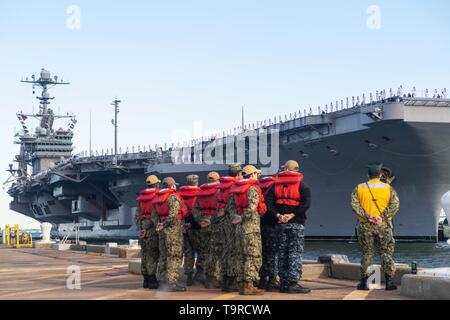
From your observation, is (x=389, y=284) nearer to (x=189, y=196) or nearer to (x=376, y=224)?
(x=376, y=224)

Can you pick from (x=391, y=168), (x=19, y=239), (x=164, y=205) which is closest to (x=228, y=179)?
(x=164, y=205)

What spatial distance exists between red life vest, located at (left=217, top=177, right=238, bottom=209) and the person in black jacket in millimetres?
630

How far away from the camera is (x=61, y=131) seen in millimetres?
79938

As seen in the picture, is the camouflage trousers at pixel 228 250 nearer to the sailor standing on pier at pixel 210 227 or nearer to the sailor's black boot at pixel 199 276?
the sailor standing on pier at pixel 210 227

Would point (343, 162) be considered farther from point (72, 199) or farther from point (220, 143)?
point (72, 199)

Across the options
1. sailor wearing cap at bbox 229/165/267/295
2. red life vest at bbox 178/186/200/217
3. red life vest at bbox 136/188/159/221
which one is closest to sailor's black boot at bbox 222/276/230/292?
sailor wearing cap at bbox 229/165/267/295

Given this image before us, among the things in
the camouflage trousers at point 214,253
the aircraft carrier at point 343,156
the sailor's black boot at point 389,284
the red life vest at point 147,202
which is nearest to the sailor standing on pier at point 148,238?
the red life vest at point 147,202

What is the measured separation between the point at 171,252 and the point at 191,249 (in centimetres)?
87

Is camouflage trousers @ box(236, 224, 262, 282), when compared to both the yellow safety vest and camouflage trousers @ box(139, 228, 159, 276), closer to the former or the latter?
the yellow safety vest

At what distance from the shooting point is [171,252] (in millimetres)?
8359

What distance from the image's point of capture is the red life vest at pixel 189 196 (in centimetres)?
905

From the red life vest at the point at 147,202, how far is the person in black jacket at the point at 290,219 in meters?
1.85
